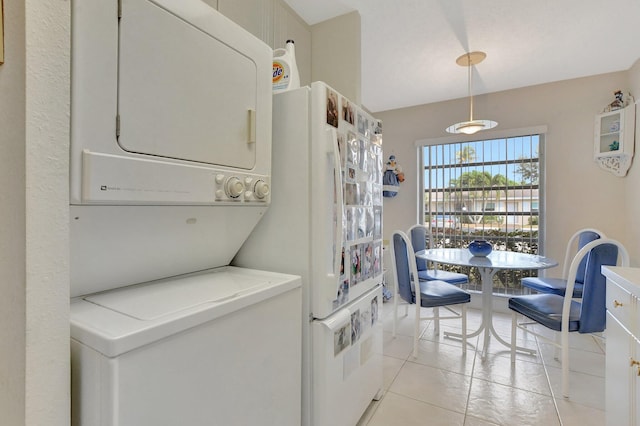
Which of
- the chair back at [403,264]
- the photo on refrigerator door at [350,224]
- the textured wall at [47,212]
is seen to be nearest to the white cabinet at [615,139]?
the chair back at [403,264]

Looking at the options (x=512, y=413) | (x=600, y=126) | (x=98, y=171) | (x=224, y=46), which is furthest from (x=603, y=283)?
(x=98, y=171)

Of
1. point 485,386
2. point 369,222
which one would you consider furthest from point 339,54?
point 485,386

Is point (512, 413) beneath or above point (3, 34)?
beneath

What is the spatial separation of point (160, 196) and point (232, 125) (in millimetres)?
385

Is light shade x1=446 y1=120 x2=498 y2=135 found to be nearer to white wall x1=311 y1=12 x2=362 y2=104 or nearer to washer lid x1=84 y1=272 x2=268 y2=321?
white wall x1=311 y1=12 x2=362 y2=104

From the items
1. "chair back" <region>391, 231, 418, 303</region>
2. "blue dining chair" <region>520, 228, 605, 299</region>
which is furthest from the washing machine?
"blue dining chair" <region>520, 228, 605, 299</region>

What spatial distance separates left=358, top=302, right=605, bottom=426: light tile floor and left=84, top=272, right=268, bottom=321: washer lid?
131 centimetres

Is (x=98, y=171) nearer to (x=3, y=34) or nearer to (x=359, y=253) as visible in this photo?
(x=3, y=34)

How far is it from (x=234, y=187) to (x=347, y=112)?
0.73 m

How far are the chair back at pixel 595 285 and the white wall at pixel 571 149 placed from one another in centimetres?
149

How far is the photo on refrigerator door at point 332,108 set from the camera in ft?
4.43

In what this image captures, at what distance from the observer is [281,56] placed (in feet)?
5.19

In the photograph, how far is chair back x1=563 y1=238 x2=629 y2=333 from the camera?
1.91 m

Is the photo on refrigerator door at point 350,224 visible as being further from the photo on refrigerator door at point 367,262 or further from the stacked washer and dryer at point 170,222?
the stacked washer and dryer at point 170,222
